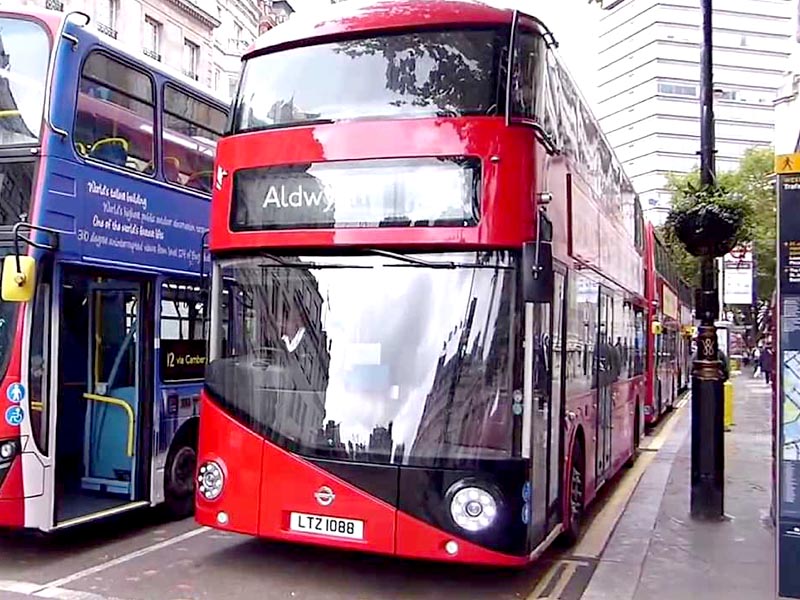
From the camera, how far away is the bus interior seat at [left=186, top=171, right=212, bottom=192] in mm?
9320

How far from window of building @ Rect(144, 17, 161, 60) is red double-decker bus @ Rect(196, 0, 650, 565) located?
28062mm

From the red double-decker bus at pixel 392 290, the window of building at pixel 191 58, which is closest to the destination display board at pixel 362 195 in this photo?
the red double-decker bus at pixel 392 290

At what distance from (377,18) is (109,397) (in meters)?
4.19

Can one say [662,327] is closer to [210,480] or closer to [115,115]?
[115,115]

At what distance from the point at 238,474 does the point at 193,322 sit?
295cm

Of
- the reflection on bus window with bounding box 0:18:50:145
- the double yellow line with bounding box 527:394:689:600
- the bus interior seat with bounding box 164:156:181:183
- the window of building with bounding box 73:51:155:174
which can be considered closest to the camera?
the double yellow line with bounding box 527:394:689:600

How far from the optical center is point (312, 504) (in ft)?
20.8

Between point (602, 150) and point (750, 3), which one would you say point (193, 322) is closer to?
point (602, 150)

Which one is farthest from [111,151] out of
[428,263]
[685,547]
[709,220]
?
[685,547]

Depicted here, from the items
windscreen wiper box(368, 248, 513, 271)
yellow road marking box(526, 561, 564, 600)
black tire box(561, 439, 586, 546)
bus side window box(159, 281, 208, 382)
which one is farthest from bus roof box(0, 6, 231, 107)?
yellow road marking box(526, 561, 564, 600)

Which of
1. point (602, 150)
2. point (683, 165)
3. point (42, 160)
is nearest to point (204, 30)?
point (602, 150)

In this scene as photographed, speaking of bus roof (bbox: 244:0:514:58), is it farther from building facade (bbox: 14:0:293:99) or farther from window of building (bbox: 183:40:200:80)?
window of building (bbox: 183:40:200:80)

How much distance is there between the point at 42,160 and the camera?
7035 millimetres

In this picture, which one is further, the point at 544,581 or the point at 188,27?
the point at 188,27
